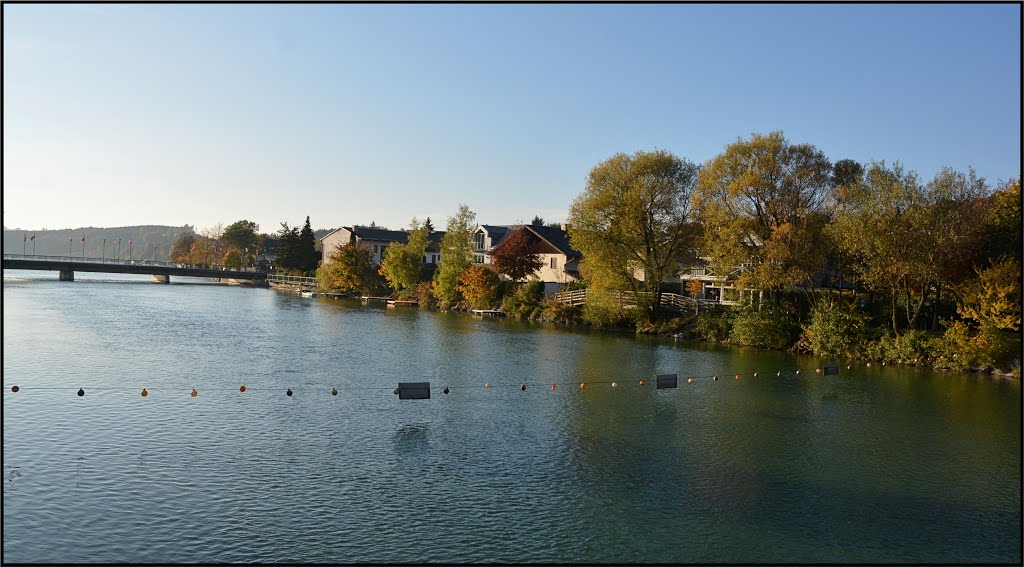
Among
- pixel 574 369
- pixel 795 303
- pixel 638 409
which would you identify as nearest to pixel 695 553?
pixel 638 409

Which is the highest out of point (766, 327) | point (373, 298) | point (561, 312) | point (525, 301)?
point (525, 301)

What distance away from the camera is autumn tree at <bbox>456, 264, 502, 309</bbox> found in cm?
8506

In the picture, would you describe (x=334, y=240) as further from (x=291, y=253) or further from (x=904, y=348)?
(x=904, y=348)

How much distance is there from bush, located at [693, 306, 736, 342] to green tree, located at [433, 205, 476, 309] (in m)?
34.6

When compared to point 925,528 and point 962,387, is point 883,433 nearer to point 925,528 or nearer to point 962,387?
point 925,528

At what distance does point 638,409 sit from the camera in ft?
107

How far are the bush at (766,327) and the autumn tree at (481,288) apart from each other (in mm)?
33705

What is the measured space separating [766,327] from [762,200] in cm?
918

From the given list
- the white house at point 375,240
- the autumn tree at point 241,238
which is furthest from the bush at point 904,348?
the autumn tree at point 241,238

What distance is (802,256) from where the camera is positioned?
51469 mm

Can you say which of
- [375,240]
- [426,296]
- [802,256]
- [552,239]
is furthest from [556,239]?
[802,256]

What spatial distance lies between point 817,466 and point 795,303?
113 feet

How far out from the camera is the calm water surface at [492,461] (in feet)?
57.9

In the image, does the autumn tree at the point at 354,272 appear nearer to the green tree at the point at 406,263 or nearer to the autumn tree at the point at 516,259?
the green tree at the point at 406,263
